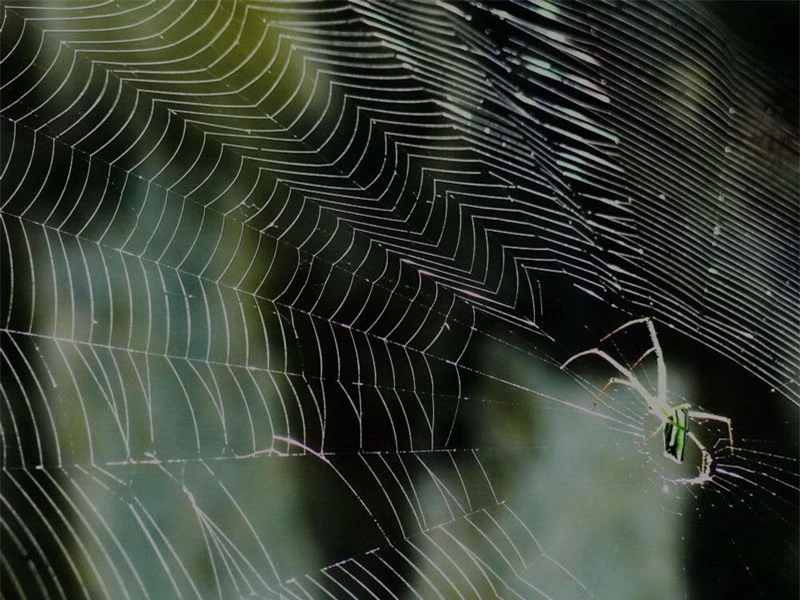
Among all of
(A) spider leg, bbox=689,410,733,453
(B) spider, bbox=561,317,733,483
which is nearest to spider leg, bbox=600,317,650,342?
(B) spider, bbox=561,317,733,483

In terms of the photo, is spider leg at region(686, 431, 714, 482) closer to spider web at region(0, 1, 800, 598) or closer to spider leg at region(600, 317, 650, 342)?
spider web at region(0, 1, 800, 598)

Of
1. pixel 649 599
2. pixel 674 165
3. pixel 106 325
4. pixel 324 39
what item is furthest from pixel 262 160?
pixel 649 599

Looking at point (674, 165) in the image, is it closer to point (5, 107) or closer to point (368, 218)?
point (368, 218)

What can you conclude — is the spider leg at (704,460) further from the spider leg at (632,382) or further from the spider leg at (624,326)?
the spider leg at (624,326)

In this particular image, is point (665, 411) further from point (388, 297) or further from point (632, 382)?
point (388, 297)

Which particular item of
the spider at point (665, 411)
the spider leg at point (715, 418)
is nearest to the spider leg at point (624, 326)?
the spider at point (665, 411)

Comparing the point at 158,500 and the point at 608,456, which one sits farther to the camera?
the point at 608,456
